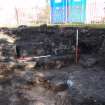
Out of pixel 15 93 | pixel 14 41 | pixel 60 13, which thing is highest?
pixel 60 13

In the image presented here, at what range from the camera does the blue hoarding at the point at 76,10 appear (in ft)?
46.4

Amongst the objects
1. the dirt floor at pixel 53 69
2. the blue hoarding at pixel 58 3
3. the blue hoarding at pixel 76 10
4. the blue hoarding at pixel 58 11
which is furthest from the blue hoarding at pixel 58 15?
the dirt floor at pixel 53 69

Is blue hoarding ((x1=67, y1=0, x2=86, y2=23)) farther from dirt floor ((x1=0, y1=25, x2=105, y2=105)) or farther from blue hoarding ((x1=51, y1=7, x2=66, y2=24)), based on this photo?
dirt floor ((x1=0, y1=25, x2=105, y2=105))

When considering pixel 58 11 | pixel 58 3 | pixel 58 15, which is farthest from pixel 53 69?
pixel 58 3

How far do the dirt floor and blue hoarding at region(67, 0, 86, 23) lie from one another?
3292mm

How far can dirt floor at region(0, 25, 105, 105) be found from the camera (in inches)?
254

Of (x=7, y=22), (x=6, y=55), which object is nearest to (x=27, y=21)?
(x=7, y=22)

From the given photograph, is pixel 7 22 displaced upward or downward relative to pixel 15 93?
upward

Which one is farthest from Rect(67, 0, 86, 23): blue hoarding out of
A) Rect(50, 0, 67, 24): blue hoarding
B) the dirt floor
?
the dirt floor

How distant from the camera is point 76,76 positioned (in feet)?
25.4

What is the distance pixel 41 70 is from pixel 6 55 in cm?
178

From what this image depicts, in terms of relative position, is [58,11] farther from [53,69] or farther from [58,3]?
[53,69]

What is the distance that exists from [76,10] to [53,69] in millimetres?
6481

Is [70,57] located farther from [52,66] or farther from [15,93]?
[15,93]
